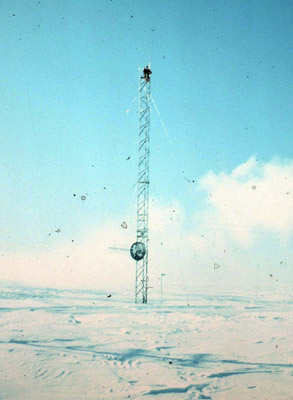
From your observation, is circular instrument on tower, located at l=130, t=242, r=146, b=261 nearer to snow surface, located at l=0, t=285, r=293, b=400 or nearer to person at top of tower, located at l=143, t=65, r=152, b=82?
snow surface, located at l=0, t=285, r=293, b=400

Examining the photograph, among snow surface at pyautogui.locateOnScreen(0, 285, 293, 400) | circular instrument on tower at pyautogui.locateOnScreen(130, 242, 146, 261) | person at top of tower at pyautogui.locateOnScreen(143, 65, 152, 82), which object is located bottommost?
snow surface at pyautogui.locateOnScreen(0, 285, 293, 400)

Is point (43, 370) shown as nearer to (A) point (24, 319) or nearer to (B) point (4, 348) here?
(B) point (4, 348)

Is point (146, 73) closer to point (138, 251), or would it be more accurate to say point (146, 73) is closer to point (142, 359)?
point (138, 251)

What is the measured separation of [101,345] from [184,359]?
4802 millimetres

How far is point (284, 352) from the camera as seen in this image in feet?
51.0

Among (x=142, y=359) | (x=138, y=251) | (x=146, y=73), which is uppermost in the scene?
(x=146, y=73)

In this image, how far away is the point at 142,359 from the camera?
45.0 feet

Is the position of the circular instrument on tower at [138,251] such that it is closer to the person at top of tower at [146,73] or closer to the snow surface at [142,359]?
the snow surface at [142,359]

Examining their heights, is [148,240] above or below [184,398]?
above

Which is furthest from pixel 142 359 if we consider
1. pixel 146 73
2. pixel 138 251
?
pixel 146 73

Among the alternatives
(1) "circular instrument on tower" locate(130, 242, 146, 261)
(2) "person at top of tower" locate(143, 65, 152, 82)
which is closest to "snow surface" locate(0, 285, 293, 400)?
(1) "circular instrument on tower" locate(130, 242, 146, 261)

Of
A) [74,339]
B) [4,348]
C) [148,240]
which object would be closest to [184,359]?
[74,339]

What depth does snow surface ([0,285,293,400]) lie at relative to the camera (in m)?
10.2

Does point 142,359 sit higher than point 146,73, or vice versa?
A: point 146,73
